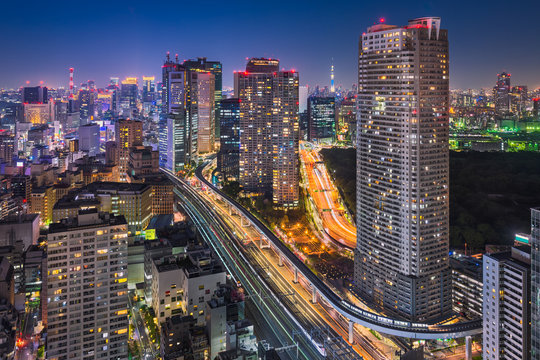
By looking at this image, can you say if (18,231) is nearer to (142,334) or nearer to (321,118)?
(142,334)

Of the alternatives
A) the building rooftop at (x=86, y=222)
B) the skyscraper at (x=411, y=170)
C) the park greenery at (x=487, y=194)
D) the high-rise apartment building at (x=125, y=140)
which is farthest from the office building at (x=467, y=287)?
the high-rise apartment building at (x=125, y=140)

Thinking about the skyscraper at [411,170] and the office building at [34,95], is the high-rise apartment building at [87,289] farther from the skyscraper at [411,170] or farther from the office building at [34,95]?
the office building at [34,95]

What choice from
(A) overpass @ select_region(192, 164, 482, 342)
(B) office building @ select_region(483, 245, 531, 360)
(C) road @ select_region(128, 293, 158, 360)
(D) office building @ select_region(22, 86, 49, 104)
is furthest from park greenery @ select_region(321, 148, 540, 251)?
(D) office building @ select_region(22, 86, 49, 104)

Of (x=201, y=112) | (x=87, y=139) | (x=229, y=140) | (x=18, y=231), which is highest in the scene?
(x=201, y=112)

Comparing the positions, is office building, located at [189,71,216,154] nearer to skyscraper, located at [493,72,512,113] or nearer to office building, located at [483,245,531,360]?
skyscraper, located at [493,72,512,113]

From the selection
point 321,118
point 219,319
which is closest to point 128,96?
point 321,118

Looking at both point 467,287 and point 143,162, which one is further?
point 143,162

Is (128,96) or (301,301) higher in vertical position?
(128,96)

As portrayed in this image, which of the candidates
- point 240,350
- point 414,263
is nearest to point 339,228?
point 414,263
